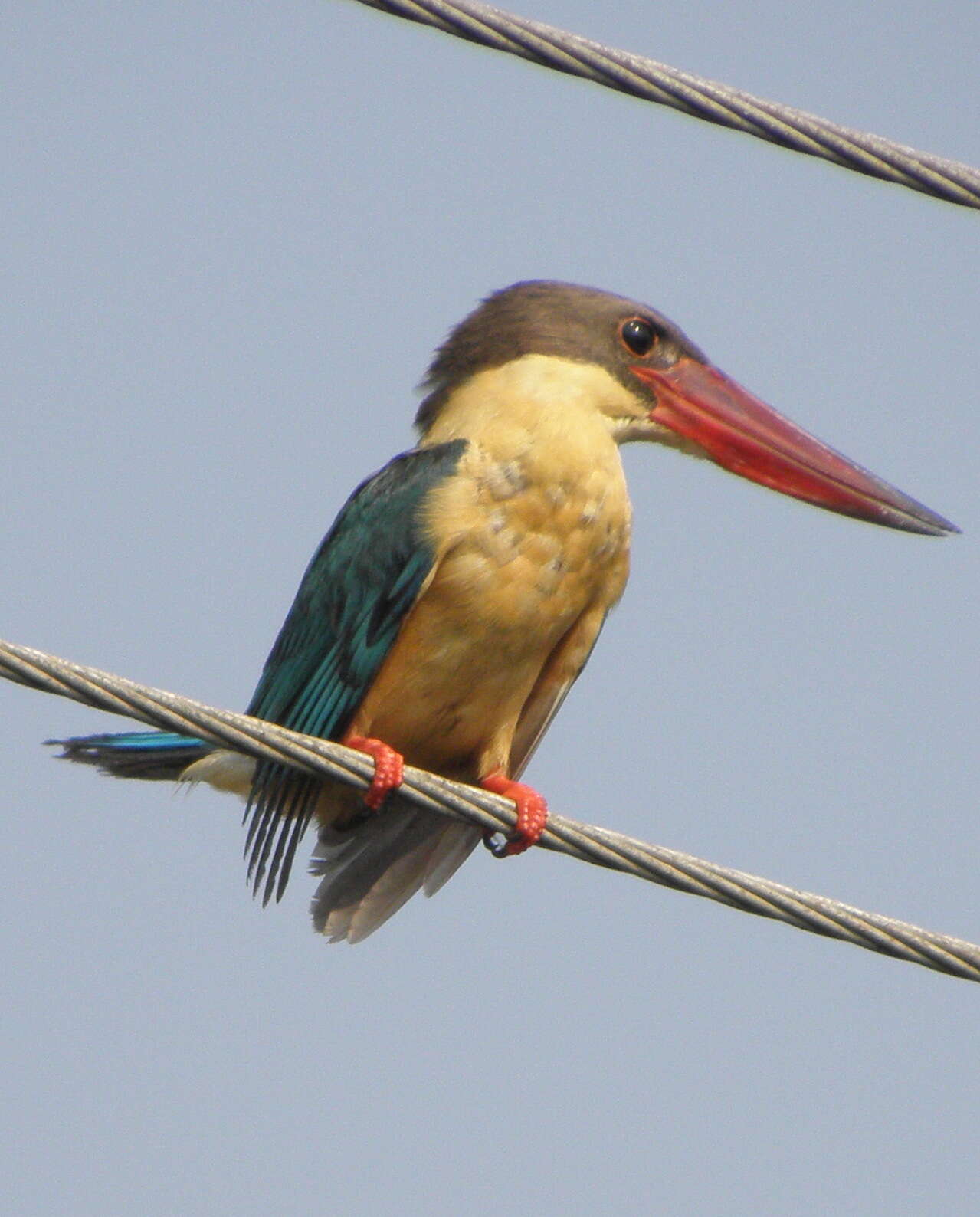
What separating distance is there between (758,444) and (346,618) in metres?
1.36

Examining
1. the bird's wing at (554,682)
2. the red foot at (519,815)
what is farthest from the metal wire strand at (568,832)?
the bird's wing at (554,682)

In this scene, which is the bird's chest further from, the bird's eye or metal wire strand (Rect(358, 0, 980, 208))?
metal wire strand (Rect(358, 0, 980, 208))

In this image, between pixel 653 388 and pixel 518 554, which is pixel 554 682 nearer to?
pixel 518 554

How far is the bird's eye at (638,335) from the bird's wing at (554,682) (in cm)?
79

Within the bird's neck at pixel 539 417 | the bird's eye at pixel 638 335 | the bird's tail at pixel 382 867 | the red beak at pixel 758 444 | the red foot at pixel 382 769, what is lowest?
the bird's tail at pixel 382 867

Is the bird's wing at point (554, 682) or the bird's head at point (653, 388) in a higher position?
the bird's head at point (653, 388)

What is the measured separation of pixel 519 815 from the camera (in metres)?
4.28

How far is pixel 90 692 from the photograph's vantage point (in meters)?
3.12

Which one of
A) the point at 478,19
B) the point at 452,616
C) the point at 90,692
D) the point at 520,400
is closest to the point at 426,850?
the point at 452,616

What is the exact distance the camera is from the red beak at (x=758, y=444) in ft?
17.5

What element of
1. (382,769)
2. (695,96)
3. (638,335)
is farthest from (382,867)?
(695,96)

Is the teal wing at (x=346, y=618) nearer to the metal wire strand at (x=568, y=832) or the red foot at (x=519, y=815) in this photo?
the red foot at (x=519, y=815)

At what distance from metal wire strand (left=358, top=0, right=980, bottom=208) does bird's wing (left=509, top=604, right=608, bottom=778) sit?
179cm

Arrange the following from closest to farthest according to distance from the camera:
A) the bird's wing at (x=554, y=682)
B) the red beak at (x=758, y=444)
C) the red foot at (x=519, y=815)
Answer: the red foot at (x=519, y=815)
the bird's wing at (x=554, y=682)
the red beak at (x=758, y=444)
